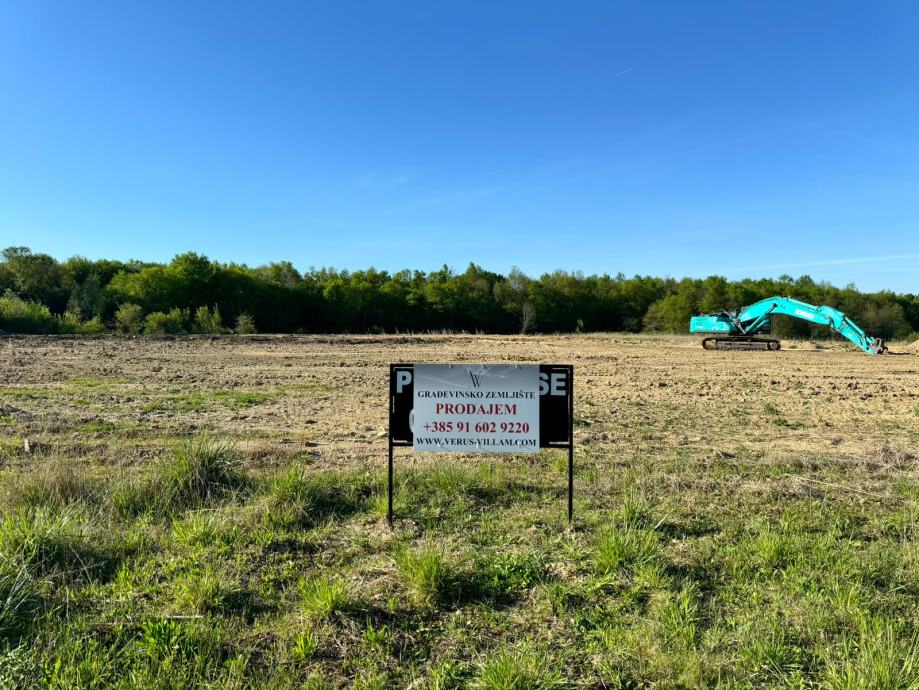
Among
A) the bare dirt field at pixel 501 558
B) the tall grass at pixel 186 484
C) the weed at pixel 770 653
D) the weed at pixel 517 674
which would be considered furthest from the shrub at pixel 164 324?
the weed at pixel 770 653

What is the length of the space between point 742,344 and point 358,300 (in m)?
40.1

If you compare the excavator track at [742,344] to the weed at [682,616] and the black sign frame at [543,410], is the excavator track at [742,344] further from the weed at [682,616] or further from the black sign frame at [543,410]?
the weed at [682,616]

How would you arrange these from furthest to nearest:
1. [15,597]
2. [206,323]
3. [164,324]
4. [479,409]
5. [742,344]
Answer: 1. [206,323]
2. [164,324]
3. [742,344]
4. [479,409]
5. [15,597]

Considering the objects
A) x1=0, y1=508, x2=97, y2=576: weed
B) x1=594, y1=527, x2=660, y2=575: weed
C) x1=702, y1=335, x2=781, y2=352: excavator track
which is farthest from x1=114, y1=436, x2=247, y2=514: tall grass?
x1=702, y1=335, x2=781, y2=352: excavator track

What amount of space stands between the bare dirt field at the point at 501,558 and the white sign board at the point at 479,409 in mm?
706

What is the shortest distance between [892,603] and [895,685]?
111 centimetres

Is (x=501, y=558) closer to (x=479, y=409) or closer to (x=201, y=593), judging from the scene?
(x=479, y=409)

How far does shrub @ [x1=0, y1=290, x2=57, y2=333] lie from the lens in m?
33.8

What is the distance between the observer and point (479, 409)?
5.18 m

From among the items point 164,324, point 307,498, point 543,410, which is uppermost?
point 164,324

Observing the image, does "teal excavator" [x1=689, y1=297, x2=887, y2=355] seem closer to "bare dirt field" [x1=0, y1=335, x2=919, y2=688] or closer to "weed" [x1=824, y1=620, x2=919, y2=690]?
"bare dirt field" [x1=0, y1=335, x2=919, y2=688]

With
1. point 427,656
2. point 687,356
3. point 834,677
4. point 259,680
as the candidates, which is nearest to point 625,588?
point 834,677

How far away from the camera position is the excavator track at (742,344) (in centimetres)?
2992

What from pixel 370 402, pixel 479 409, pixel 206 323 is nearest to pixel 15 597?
pixel 479 409
